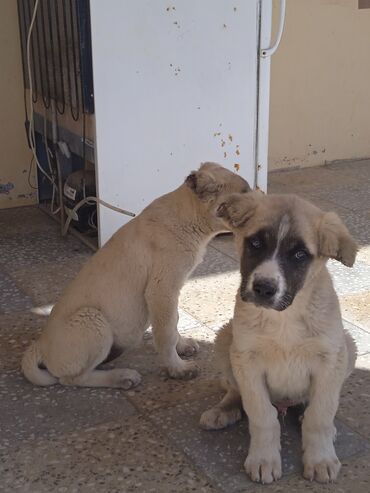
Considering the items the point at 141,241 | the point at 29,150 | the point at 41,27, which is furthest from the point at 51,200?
the point at 141,241

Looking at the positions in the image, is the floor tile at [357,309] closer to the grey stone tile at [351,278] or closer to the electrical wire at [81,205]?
the grey stone tile at [351,278]

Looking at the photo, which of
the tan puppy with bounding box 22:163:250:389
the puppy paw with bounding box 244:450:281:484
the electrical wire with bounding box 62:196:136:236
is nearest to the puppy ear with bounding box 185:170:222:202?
the tan puppy with bounding box 22:163:250:389

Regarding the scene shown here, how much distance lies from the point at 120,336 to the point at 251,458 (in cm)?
111

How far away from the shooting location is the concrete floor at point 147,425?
11.1 feet

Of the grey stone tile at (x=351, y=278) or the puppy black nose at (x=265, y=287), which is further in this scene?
the grey stone tile at (x=351, y=278)

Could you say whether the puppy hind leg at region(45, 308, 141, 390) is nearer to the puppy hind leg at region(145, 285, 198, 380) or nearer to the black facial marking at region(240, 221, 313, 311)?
the puppy hind leg at region(145, 285, 198, 380)

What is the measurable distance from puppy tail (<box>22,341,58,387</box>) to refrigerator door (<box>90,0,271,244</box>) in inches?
78.7

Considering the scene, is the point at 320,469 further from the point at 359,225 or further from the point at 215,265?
the point at 359,225

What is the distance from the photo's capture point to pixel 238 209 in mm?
3287

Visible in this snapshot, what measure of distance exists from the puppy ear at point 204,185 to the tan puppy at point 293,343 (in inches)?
29.3

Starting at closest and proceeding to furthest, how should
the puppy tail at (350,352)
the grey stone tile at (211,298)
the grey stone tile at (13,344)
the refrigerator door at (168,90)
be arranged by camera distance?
the puppy tail at (350,352)
the grey stone tile at (13,344)
the grey stone tile at (211,298)
the refrigerator door at (168,90)

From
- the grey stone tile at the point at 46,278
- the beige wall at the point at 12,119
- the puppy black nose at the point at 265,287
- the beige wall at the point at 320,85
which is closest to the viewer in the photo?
the puppy black nose at the point at 265,287

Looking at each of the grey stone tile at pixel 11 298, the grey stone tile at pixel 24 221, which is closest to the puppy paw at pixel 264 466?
the grey stone tile at pixel 11 298

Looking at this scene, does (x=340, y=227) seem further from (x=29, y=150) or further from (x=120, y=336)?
(x=29, y=150)
